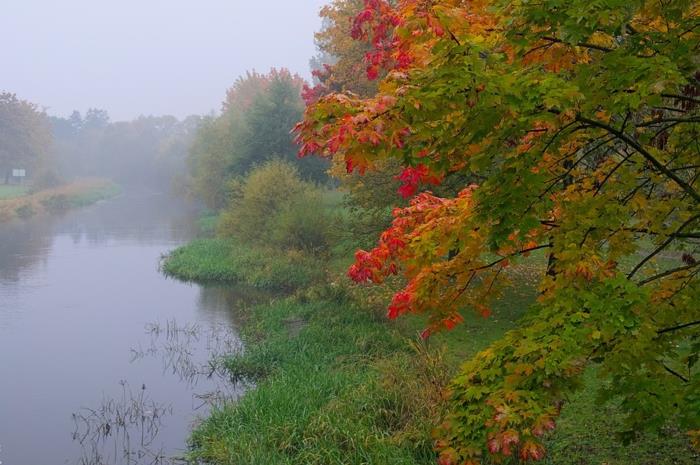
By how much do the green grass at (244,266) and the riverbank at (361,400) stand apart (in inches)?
201

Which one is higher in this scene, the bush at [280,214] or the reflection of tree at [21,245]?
the bush at [280,214]

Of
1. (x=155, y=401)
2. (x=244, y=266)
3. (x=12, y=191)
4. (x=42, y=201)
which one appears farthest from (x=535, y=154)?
(x=12, y=191)

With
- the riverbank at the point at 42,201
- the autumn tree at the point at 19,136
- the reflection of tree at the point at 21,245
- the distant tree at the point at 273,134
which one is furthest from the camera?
the autumn tree at the point at 19,136

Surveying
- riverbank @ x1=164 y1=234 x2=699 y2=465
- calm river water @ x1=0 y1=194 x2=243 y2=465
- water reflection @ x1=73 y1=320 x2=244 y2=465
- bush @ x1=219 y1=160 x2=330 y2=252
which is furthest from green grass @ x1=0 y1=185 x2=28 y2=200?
riverbank @ x1=164 y1=234 x2=699 y2=465

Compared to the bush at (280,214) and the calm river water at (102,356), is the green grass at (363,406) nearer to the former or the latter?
the calm river water at (102,356)

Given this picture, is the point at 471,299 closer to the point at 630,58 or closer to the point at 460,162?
the point at 460,162

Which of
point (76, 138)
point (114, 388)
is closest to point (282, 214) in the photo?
point (114, 388)

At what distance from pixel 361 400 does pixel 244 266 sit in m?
15.2

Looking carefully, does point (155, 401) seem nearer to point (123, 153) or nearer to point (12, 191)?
point (12, 191)

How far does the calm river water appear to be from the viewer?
10625mm

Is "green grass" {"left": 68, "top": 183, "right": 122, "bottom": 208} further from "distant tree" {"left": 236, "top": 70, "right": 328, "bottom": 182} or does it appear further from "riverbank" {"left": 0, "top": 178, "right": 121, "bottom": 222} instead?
"distant tree" {"left": 236, "top": 70, "right": 328, "bottom": 182}

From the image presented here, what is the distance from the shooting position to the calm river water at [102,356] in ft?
34.9

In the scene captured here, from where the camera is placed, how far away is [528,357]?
13.6 ft

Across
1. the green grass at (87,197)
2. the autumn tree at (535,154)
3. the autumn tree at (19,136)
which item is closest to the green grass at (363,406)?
the autumn tree at (535,154)
